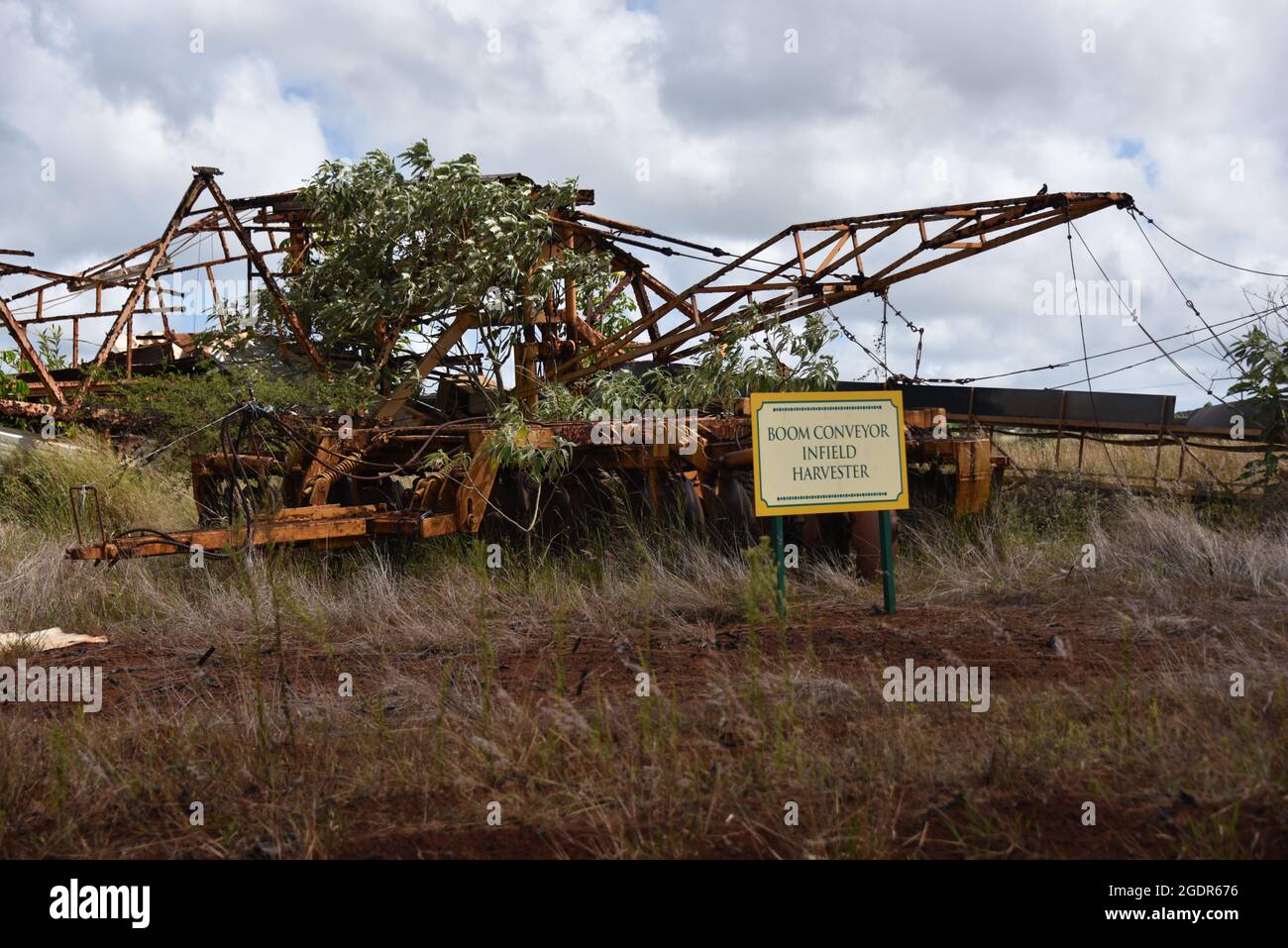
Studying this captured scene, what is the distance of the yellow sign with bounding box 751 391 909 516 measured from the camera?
6590 mm

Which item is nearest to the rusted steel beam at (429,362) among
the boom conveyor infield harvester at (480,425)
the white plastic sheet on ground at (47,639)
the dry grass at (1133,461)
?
the boom conveyor infield harvester at (480,425)

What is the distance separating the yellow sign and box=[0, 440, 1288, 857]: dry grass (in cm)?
78

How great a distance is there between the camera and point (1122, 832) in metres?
3.44

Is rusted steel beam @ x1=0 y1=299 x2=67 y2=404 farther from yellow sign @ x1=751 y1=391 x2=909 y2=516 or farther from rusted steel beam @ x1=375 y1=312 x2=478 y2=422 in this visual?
yellow sign @ x1=751 y1=391 x2=909 y2=516

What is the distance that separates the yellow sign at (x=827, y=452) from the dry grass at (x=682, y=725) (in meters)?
0.78

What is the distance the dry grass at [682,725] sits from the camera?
361 centimetres

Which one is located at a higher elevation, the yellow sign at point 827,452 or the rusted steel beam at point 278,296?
the rusted steel beam at point 278,296

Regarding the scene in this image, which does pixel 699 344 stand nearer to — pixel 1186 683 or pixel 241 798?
pixel 1186 683

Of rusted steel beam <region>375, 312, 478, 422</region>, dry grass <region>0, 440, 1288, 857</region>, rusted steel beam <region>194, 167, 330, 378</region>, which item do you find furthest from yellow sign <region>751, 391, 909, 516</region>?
rusted steel beam <region>194, 167, 330, 378</region>

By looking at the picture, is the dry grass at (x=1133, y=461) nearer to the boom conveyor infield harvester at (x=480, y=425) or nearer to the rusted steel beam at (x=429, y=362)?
the boom conveyor infield harvester at (x=480, y=425)

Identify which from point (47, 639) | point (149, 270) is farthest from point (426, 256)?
point (47, 639)

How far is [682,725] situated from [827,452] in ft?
8.69

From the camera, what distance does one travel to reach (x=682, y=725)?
4605 millimetres
